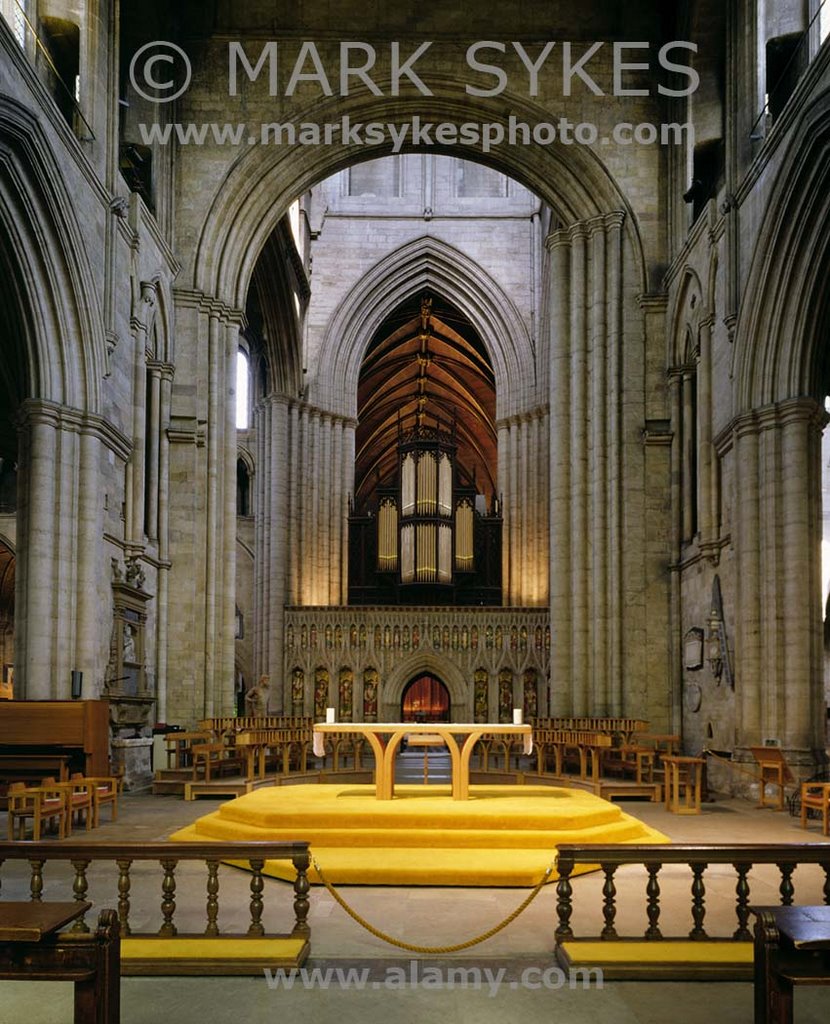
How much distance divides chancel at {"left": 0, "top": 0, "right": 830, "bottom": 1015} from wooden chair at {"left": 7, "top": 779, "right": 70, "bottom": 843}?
0.21 feet

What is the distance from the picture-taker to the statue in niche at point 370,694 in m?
26.4

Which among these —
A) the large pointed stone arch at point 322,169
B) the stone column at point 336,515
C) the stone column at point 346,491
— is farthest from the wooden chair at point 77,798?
the stone column at point 346,491

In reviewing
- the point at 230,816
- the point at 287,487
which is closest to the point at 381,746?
the point at 230,816

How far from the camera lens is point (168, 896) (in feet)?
19.9


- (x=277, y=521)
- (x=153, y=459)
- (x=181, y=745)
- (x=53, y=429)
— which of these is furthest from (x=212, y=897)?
(x=277, y=521)

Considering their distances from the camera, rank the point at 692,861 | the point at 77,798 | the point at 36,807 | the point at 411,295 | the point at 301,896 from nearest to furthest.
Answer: the point at 692,861, the point at 301,896, the point at 36,807, the point at 77,798, the point at 411,295

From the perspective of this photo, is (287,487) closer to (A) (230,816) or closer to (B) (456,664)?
(B) (456,664)

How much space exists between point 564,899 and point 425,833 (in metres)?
3.29

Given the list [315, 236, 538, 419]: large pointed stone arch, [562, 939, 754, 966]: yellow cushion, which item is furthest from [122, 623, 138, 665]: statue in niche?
[315, 236, 538, 419]: large pointed stone arch

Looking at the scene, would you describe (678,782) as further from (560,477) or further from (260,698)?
(260,698)

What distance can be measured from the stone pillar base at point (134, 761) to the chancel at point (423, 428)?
75 millimetres

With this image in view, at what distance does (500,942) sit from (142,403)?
13.1m

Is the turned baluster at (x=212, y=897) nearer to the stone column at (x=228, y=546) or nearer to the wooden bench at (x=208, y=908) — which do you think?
the wooden bench at (x=208, y=908)

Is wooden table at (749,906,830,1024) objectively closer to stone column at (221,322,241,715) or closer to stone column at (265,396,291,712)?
stone column at (221,322,241,715)
